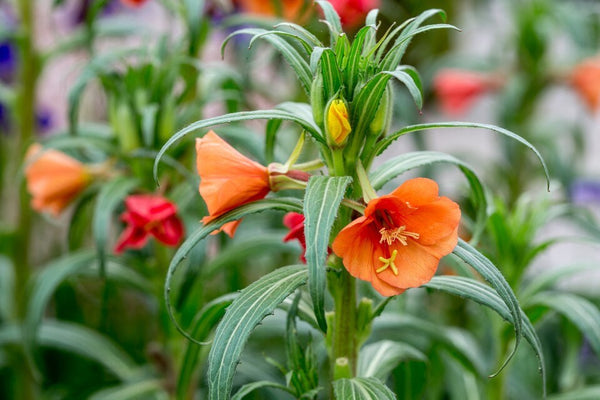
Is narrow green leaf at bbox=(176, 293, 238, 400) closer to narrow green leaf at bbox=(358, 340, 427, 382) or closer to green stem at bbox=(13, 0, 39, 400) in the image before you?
narrow green leaf at bbox=(358, 340, 427, 382)

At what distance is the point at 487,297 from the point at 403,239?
108 millimetres

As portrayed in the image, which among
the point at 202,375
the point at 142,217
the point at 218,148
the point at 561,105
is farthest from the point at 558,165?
the point at 561,105

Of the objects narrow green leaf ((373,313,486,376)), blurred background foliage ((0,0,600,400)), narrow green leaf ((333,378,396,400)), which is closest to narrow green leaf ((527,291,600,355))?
blurred background foliage ((0,0,600,400))

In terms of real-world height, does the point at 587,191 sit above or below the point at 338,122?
above

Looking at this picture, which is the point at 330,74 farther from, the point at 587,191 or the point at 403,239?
the point at 587,191

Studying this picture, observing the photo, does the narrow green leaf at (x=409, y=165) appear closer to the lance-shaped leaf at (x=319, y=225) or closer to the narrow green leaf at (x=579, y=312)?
the lance-shaped leaf at (x=319, y=225)

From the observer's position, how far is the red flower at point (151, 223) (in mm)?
981

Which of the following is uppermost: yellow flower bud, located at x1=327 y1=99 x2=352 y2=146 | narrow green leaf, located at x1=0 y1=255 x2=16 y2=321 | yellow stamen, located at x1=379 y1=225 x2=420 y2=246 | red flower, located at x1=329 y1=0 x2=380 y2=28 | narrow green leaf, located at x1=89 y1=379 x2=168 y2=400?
red flower, located at x1=329 y1=0 x2=380 y2=28

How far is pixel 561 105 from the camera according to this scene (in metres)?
4.25

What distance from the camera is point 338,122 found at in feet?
2.20

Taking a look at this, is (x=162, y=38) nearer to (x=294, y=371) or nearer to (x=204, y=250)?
(x=204, y=250)

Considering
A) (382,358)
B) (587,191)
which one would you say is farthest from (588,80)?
(382,358)

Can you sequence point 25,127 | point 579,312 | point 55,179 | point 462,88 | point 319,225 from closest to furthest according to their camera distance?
point 319,225 → point 579,312 → point 55,179 → point 25,127 → point 462,88

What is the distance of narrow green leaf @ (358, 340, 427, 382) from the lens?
0.82 meters
